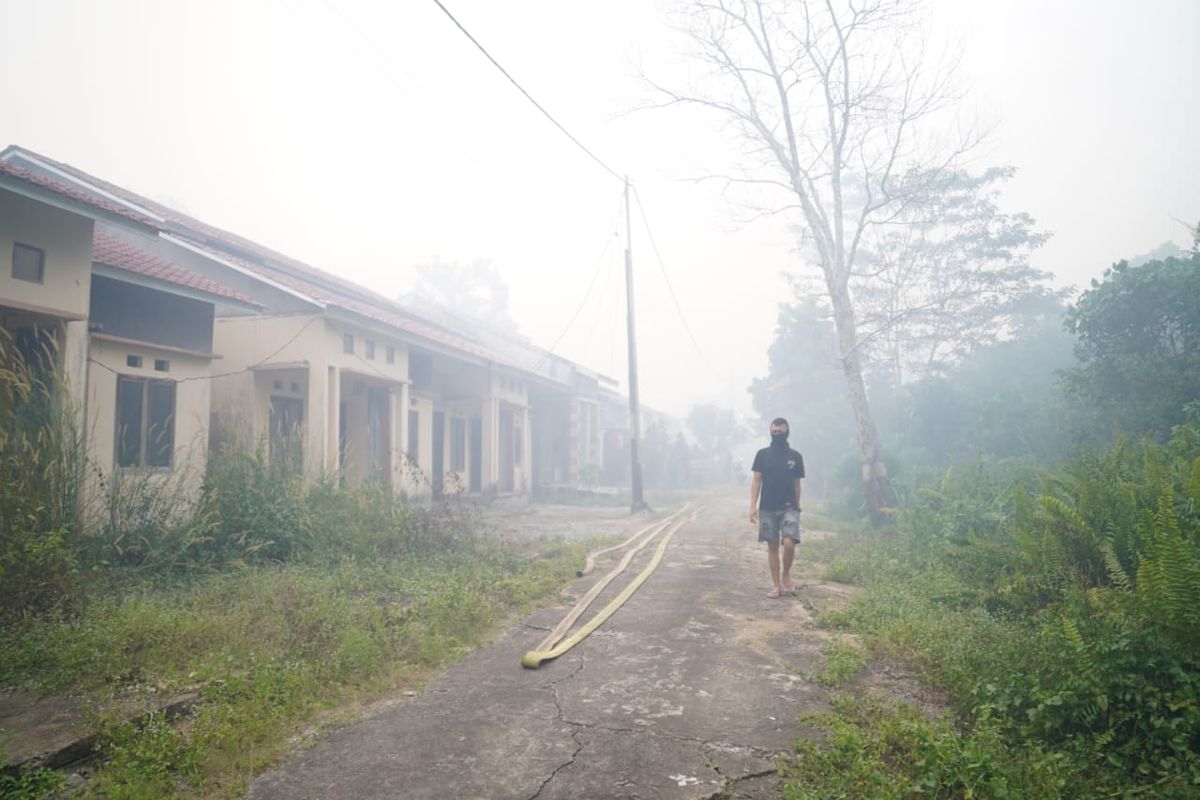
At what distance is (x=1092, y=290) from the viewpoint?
1270cm

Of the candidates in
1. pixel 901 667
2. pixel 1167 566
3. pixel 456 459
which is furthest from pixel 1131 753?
pixel 456 459

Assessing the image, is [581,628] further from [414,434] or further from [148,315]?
[414,434]

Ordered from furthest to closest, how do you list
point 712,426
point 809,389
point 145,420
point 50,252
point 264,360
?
1. point 712,426
2. point 809,389
3. point 264,360
4. point 145,420
5. point 50,252

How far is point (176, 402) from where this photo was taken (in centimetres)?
1029

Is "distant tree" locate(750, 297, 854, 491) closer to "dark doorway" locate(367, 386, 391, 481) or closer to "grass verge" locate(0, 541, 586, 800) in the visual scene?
"dark doorway" locate(367, 386, 391, 481)

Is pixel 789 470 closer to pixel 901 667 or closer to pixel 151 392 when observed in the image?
pixel 901 667

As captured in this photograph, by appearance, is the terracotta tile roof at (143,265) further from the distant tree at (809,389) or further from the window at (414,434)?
the distant tree at (809,389)

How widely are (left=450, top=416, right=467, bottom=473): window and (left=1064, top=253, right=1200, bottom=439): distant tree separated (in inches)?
560

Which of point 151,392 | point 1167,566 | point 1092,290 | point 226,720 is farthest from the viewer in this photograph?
point 1092,290

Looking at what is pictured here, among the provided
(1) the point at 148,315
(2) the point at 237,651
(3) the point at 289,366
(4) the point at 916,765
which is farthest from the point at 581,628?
(3) the point at 289,366

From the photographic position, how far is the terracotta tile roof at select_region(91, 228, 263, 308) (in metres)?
9.29

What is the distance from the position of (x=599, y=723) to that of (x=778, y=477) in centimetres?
393

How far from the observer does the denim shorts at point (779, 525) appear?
6957 mm

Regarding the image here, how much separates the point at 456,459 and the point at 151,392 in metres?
9.82
